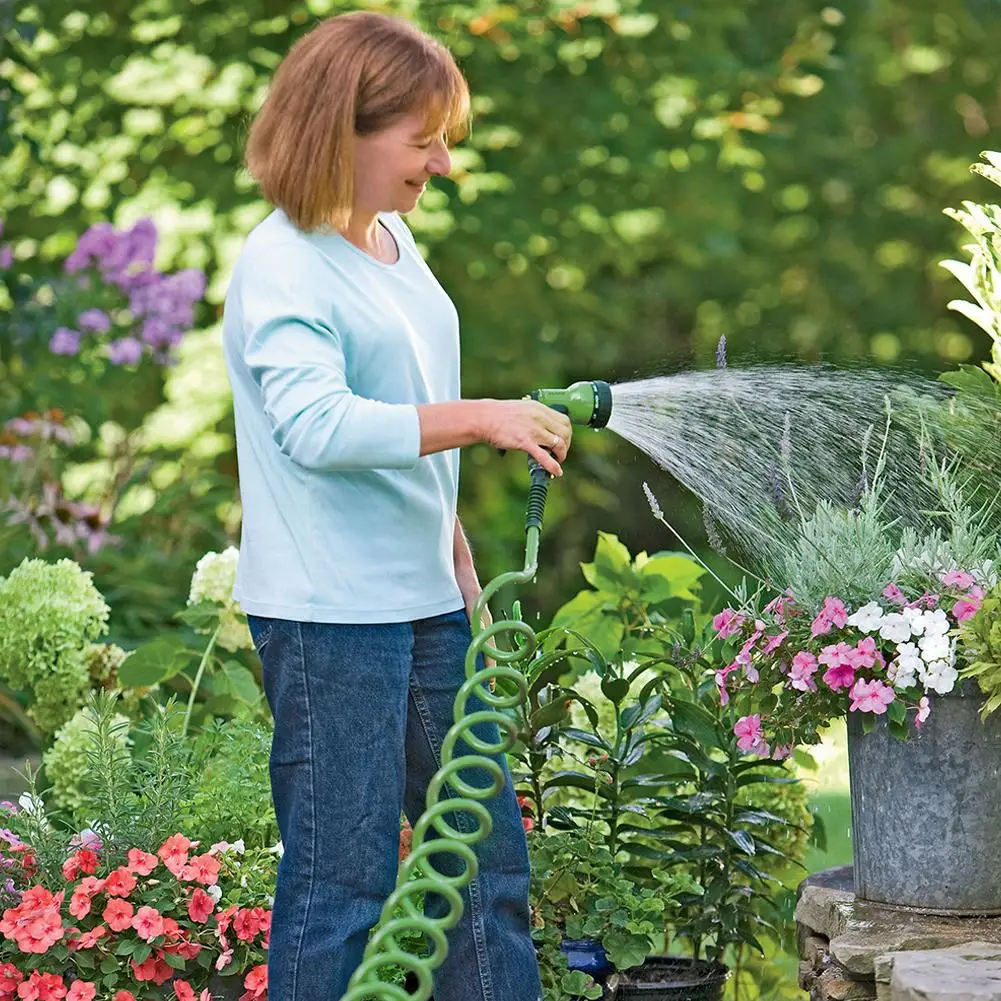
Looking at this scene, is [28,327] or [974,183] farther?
[974,183]

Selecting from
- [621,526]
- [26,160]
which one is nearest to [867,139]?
[621,526]

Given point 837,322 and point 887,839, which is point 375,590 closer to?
point 887,839

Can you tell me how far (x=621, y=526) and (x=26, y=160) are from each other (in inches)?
112

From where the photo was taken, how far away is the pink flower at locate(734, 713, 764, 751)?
9.04 ft

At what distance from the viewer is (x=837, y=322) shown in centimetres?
777

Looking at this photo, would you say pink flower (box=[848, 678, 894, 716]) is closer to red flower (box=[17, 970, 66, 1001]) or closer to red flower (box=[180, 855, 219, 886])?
red flower (box=[180, 855, 219, 886])

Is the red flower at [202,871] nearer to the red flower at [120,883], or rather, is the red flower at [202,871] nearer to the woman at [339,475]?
the red flower at [120,883]

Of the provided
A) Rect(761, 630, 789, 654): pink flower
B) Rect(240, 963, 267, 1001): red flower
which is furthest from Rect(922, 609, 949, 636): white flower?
Rect(240, 963, 267, 1001): red flower

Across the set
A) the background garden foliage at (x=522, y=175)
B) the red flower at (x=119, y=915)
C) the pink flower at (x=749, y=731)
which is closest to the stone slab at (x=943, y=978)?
the pink flower at (x=749, y=731)

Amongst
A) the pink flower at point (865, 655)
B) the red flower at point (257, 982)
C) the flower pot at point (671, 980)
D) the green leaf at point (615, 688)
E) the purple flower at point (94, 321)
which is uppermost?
the purple flower at point (94, 321)

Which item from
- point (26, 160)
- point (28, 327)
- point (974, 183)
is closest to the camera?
point (28, 327)

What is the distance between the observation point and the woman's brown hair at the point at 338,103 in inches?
88.3

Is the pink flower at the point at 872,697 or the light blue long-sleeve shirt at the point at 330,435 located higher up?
the light blue long-sleeve shirt at the point at 330,435

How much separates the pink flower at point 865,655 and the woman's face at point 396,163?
96 centimetres
